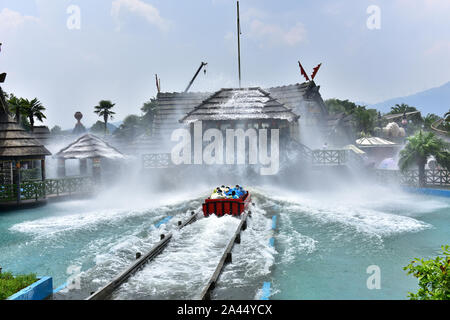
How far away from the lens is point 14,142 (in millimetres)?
22875

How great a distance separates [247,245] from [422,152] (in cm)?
1828

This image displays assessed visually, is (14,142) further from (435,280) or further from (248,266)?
(435,280)

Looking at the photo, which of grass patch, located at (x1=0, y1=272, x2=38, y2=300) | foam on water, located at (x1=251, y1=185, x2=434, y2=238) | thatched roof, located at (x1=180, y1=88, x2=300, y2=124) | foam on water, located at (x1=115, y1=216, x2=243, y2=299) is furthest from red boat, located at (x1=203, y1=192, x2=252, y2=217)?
thatched roof, located at (x1=180, y1=88, x2=300, y2=124)

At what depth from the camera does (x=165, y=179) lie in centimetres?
3064

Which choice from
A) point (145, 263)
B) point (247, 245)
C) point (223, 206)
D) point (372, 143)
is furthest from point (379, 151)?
point (145, 263)

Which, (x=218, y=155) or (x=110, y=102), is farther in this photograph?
(x=110, y=102)

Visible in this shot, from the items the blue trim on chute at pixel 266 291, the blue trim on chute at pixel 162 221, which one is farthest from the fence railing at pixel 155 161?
the blue trim on chute at pixel 266 291

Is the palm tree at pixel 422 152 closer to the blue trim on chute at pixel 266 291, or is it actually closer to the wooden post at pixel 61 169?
the blue trim on chute at pixel 266 291

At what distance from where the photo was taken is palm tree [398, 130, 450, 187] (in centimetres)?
2530

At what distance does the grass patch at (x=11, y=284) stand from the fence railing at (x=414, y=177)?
2644 cm

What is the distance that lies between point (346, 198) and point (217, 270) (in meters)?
17.2

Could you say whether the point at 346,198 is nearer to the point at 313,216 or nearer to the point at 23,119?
the point at 313,216

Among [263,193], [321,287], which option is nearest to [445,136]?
[263,193]

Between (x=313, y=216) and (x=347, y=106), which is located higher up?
(x=347, y=106)
